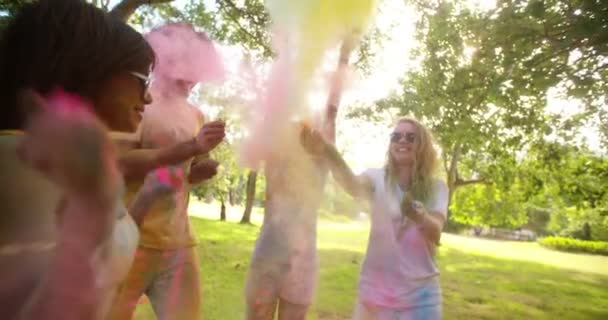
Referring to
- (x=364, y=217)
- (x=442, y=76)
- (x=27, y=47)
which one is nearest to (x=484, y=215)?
(x=442, y=76)

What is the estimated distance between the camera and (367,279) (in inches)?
118

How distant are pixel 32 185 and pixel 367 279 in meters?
2.28

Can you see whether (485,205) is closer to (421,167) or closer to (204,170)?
(421,167)

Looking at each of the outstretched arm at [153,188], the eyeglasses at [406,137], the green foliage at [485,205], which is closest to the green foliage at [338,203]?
the eyeglasses at [406,137]

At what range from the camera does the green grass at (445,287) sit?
214 inches

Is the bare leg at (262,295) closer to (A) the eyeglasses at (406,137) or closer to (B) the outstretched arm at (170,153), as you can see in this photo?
(B) the outstretched arm at (170,153)

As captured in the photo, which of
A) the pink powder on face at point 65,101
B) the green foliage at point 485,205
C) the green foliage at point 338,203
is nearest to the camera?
the pink powder on face at point 65,101

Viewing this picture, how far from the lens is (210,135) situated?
7.32 feet

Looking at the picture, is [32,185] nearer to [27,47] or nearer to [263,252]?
[27,47]

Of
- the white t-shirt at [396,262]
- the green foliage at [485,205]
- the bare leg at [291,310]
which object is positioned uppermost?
the green foliage at [485,205]

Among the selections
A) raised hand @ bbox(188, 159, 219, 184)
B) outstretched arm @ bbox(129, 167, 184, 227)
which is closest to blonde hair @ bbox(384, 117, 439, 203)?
raised hand @ bbox(188, 159, 219, 184)

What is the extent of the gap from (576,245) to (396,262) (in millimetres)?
38399

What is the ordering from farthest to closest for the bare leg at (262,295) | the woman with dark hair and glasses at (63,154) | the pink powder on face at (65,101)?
1. the bare leg at (262,295)
2. the pink powder on face at (65,101)
3. the woman with dark hair and glasses at (63,154)

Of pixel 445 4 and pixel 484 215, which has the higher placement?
pixel 445 4
